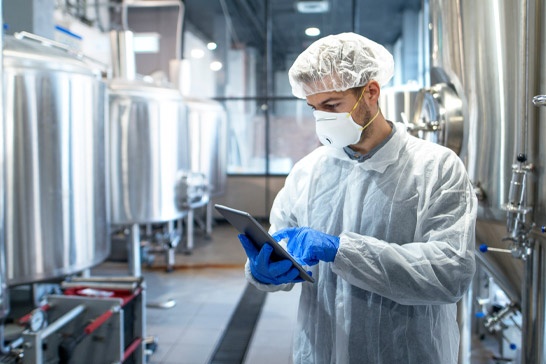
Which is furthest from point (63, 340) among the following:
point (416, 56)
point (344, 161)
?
point (416, 56)

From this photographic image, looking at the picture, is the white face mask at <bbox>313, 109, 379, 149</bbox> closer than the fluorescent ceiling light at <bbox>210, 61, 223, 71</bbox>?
Yes

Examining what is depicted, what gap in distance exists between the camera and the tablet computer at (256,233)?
863mm

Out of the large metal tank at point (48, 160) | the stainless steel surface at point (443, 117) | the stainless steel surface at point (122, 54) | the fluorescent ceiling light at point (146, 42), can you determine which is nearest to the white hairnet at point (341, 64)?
the stainless steel surface at point (443, 117)

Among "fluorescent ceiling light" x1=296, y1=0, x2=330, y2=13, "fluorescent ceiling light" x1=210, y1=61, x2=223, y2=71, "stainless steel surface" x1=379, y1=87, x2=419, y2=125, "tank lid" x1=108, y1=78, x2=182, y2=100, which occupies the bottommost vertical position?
"stainless steel surface" x1=379, y1=87, x2=419, y2=125

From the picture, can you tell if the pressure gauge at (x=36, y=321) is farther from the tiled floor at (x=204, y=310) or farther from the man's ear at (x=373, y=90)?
the man's ear at (x=373, y=90)

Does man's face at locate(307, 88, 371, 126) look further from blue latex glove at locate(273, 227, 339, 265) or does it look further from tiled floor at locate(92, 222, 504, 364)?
tiled floor at locate(92, 222, 504, 364)

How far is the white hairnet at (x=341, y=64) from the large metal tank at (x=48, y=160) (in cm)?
94

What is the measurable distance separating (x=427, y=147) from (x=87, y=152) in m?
1.24

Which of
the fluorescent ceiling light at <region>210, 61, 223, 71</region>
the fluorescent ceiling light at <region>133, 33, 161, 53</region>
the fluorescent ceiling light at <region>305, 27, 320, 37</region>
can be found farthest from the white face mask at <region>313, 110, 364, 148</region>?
the fluorescent ceiling light at <region>305, 27, 320, 37</region>

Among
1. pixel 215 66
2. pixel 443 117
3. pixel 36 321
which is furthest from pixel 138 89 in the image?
pixel 215 66

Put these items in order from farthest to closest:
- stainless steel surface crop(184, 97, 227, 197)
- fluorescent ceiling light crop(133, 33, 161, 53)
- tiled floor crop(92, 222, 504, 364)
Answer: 1. fluorescent ceiling light crop(133, 33, 161, 53)
2. stainless steel surface crop(184, 97, 227, 197)
3. tiled floor crop(92, 222, 504, 364)

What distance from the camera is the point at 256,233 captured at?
0.91 meters

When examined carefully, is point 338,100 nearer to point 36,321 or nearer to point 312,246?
point 312,246

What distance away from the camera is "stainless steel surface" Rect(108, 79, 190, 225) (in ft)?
8.50
